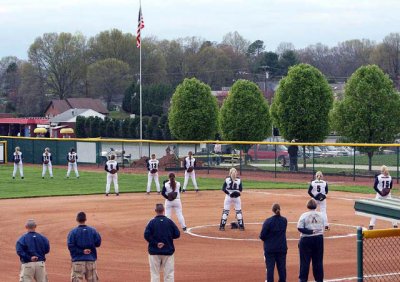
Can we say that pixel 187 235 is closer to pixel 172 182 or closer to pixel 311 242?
pixel 172 182

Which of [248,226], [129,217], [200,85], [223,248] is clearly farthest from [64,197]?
[200,85]

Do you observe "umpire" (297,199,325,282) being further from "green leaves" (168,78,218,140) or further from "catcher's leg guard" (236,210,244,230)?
"green leaves" (168,78,218,140)

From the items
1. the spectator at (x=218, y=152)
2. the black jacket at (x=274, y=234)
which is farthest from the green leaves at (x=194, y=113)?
the black jacket at (x=274, y=234)

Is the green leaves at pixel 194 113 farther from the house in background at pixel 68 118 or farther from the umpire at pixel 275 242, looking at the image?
the umpire at pixel 275 242

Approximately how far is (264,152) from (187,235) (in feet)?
84.0

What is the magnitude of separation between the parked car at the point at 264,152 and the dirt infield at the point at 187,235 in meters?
10.6

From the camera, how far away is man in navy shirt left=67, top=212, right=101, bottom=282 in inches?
607

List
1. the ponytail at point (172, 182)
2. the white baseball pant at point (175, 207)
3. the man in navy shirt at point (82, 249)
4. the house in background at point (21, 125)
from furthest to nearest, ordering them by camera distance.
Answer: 1. the house in background at point (21, 125)
2. the white baseball pant at point (175, 207)
3. the ponytail at point (172, 182)
4. the man in navy shirt at point (82, 249)

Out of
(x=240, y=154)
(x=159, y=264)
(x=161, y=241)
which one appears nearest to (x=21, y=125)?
(x=240, y=154)

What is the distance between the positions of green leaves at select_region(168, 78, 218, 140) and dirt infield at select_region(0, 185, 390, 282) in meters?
18.8

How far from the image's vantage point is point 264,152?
165 ft

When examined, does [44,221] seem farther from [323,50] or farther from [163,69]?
[323,50]

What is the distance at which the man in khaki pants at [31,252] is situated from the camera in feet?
50.1

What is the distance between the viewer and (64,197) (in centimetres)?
3725
